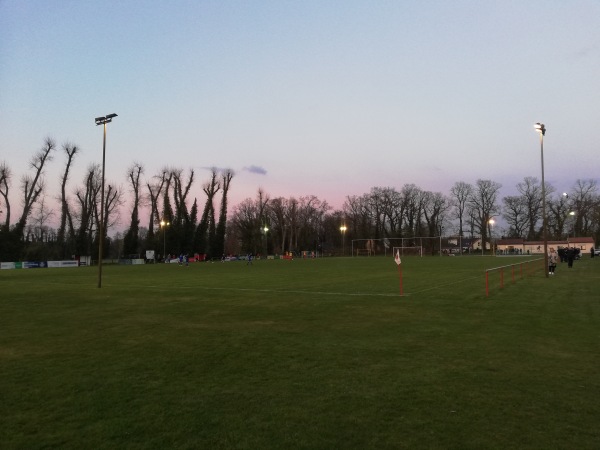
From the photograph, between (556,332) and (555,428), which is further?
(556,332)

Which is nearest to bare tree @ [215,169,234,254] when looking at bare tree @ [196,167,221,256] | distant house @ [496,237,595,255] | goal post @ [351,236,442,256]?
bare tree @ [196,167,221,256]

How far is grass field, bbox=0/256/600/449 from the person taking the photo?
4.74 metres

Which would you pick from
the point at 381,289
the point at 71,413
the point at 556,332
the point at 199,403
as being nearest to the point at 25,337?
the point at 71,413

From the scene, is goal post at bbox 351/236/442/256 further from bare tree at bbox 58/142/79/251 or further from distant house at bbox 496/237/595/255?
bare tree at bbox 58/142/79/251

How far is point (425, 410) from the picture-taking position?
17.7ft

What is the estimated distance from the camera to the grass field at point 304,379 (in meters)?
4.74

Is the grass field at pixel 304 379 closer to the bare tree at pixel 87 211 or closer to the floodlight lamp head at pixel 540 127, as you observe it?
the floodlight lamp head at pixel 540 127

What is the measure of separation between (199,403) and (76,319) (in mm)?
9086

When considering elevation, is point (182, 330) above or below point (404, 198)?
below

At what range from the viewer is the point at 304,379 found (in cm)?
673

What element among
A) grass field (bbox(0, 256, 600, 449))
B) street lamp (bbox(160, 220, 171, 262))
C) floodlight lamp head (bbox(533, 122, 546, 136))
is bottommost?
grass field (bbox(0, 256, 600, 449))

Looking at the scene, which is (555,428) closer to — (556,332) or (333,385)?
(333,385)

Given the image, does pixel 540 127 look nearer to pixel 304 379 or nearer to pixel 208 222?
pixel 304 379

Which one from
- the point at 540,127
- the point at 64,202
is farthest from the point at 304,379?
the point at 64,202
